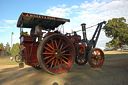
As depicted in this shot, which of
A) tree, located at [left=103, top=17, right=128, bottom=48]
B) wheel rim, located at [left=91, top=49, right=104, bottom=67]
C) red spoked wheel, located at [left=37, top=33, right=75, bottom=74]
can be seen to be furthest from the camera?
tree, located at [left=103, top=17, right=128, bottom=48]

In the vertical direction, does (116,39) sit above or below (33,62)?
above

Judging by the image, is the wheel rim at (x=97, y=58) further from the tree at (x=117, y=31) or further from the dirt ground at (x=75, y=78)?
the tree at (x=117, y=31)

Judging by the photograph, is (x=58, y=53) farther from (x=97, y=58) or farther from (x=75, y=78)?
(x=97, y=58)

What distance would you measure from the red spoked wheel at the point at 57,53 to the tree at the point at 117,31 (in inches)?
1479

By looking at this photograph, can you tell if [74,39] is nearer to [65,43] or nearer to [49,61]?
[65,43]

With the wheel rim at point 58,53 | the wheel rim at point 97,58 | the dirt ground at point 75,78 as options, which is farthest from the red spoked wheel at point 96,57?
the wheel rim at point 58,53

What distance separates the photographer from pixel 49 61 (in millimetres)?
4211

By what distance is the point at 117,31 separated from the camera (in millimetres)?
38406

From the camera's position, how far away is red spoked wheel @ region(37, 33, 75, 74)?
Answer: 428cm

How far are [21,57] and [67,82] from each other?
2512mm

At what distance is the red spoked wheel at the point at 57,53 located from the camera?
169 inches

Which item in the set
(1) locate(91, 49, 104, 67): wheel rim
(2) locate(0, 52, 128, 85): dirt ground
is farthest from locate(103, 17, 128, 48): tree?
(2) locate(0, 52, 128, 85): dirt ground

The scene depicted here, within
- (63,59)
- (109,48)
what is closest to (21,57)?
(63,59)

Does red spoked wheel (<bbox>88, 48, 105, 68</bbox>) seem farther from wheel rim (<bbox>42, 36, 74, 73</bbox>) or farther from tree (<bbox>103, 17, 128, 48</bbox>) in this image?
tree (<bbox>103, 17, 128, 48</bbox>)
